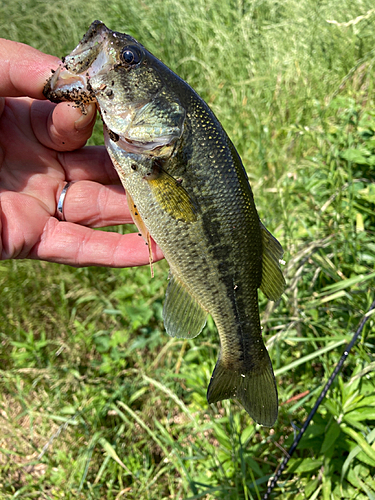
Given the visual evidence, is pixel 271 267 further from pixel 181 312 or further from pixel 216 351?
pixel 216 351

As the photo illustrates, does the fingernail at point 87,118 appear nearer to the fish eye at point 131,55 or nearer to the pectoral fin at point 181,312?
the fish eye at point 131,55

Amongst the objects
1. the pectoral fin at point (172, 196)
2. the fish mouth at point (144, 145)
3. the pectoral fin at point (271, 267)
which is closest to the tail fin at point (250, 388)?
the pectoral fin at point (271, 267)

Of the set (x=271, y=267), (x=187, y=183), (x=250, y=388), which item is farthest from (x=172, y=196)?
(x=250, y=388)

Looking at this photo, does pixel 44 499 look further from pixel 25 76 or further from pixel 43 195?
pixel 25 76

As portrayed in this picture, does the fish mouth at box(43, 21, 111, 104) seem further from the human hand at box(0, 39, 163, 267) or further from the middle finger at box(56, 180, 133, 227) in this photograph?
the middle finger at box(56, 180, 133, 227)

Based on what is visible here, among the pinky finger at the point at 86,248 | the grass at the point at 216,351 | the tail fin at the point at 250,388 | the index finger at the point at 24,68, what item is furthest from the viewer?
the pinky finger at the point at 86,248
